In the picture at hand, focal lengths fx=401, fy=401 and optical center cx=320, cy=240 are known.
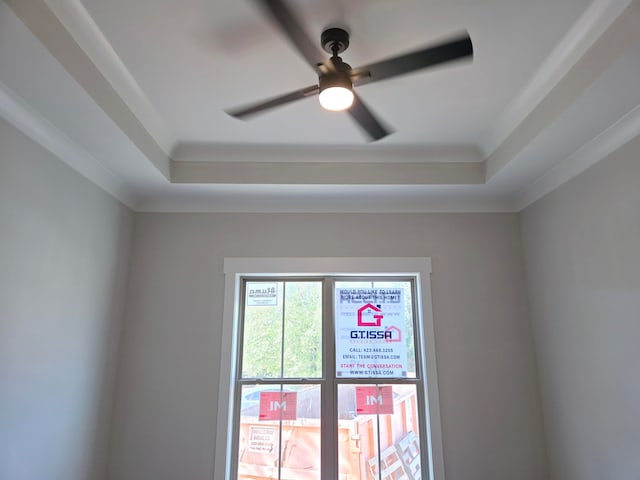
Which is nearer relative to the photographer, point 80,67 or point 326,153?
point 80,67

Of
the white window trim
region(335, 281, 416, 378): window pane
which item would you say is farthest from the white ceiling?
region(335, 281, 416, 378): window pane

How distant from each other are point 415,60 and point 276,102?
0.61 metres

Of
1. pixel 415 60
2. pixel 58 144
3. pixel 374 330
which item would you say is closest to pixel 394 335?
pixel 374 330

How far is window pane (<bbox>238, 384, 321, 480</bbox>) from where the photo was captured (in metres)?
2.87

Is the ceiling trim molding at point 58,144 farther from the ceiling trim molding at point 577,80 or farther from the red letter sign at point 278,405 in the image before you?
the ceiling trim molding at point 577,80

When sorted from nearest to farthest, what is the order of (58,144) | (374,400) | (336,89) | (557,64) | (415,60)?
(415,60) < (336,89) < (557,64) < (58,144) < (374,400)

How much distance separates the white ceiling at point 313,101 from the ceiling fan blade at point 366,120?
0.30 metres

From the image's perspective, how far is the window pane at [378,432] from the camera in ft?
9.39

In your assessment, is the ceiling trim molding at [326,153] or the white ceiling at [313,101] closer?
the white ceiling at [313,101]

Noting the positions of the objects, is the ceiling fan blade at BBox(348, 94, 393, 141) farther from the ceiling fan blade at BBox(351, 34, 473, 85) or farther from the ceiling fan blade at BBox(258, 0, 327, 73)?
the ceiling fan blade at BBox(258, 0, 327, 73)

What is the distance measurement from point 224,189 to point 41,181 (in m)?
1.15

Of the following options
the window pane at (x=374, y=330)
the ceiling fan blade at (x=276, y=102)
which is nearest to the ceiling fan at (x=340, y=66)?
the ceiling fan blade at (x=276, y=102)

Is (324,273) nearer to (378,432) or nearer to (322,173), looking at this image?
(322,173)

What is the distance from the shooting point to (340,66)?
1.62m
